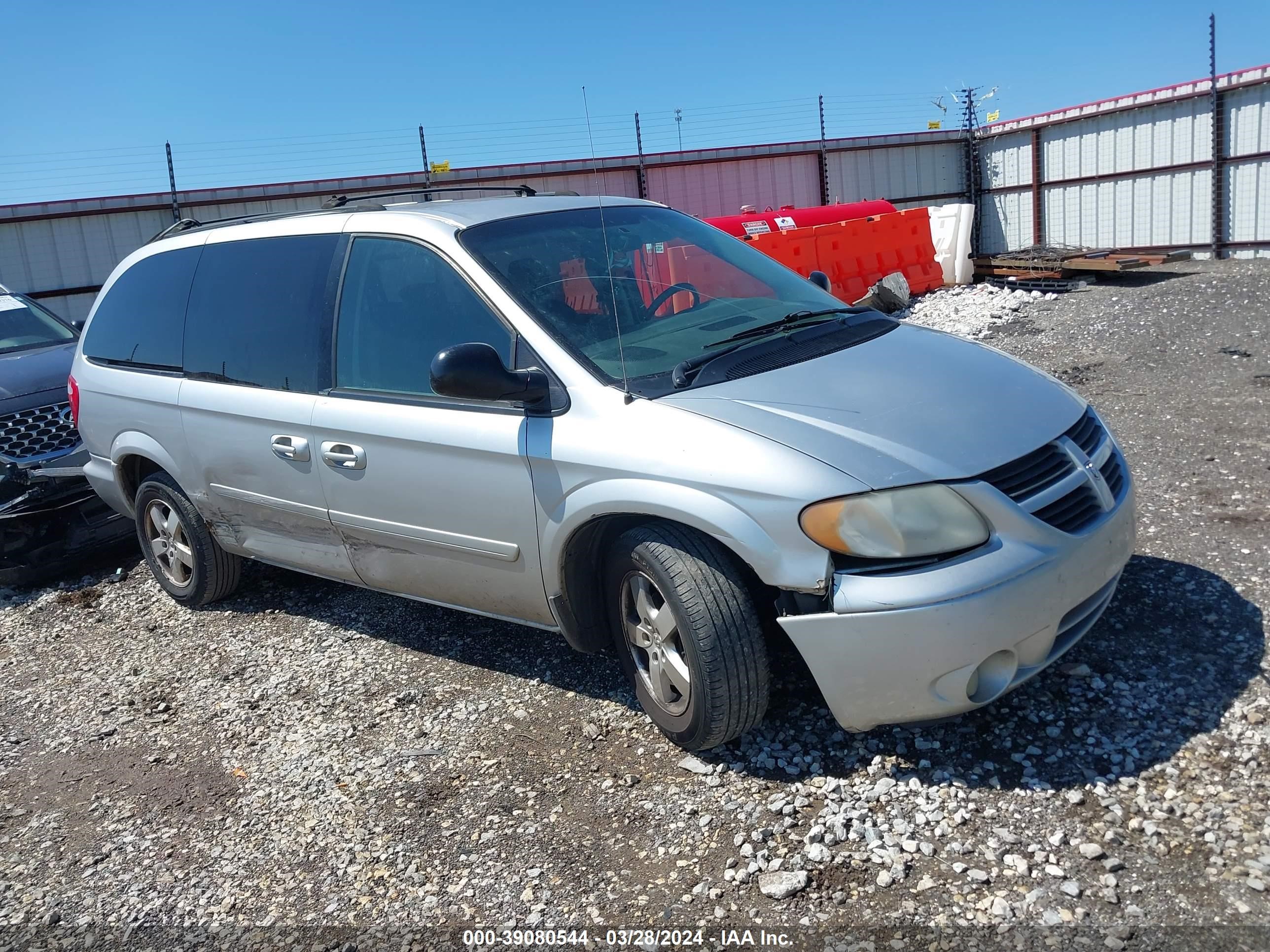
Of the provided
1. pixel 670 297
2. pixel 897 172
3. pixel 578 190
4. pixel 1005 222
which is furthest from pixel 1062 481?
pixel 897 172

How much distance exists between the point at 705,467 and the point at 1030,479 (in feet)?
3.26

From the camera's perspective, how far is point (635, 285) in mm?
3930

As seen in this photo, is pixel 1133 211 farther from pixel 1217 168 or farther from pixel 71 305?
pixel 71 305

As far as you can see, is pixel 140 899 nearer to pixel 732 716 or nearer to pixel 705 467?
pixel 732 716

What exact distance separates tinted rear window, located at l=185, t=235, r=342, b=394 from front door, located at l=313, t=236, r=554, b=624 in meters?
0.15

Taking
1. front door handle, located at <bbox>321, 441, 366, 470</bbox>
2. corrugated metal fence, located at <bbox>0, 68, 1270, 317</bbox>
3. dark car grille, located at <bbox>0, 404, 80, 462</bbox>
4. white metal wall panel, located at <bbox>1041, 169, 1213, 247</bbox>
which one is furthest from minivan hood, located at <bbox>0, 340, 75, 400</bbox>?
white metal wall panel, located at <bbox>1041, 169, 1213, 247</bbox>

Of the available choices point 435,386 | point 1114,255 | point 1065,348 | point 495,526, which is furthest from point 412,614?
point 1114,255

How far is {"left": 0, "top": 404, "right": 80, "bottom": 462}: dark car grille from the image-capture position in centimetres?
648

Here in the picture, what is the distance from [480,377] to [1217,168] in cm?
1669

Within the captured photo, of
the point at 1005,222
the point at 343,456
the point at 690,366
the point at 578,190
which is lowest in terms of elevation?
the point at 1005,222

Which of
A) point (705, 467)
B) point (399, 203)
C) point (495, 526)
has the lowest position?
point (495, 526)

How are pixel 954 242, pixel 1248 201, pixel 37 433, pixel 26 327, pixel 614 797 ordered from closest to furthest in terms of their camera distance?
1. pixel 614 797
2. pixel 37 433
3. pixel 26 327
4. pixel 954 242
5. pixel 1248 201

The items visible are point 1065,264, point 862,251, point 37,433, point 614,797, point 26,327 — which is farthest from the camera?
point 862,251

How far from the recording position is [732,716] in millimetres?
3186
